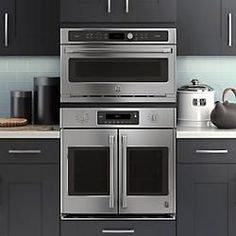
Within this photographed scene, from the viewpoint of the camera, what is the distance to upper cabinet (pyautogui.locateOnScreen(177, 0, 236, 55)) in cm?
479

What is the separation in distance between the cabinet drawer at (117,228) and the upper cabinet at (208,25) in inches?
47.5

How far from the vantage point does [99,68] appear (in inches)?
175

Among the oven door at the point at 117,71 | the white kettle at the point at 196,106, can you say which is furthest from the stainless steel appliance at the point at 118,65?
the white kettle at the point at 196,106

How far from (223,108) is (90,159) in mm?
911

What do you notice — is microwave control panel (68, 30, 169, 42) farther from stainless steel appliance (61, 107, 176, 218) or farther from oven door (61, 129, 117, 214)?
oven door (61, 129, 117, 214)

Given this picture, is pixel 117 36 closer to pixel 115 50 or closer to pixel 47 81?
pixel 115 50

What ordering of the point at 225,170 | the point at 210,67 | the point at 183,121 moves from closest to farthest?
the point at 225,170
the point at 183,121
the point at 210,67

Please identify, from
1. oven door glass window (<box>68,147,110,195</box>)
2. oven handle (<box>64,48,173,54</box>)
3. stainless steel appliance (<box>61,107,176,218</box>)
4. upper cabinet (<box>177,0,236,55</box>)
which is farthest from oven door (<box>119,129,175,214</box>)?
upper cabinet (<box>177,0,236,55</box>)

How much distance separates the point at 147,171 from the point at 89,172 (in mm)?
364

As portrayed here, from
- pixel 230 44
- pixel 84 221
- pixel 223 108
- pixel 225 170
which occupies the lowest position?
pixel 84 221

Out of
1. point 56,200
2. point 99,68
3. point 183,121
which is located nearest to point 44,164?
point 56,200

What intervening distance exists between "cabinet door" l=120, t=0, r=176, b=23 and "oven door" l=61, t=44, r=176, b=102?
167 millimetres

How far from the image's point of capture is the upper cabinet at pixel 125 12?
4406 mm

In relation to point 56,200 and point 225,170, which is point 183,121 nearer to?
point 225,170
